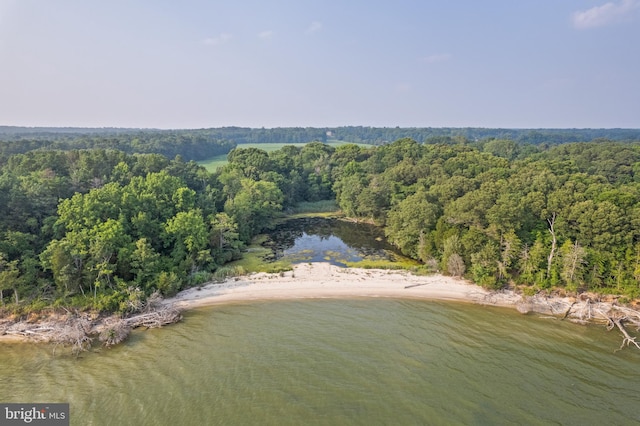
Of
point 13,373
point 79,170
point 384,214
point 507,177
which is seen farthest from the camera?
point 384,214

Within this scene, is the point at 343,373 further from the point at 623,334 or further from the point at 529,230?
the point at 529,230

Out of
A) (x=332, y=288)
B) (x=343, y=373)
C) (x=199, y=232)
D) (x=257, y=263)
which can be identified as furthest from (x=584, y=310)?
(x=199, y=232)

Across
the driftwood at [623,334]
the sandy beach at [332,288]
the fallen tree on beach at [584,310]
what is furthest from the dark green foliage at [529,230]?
the driftwood at [623,334]

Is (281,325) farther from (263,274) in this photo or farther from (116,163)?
(116,163)

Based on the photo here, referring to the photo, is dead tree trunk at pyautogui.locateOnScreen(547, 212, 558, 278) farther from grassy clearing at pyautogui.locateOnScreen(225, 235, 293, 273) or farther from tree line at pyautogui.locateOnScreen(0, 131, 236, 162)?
tree line at pyautogui.locateOnScreen(0, 131, 236, 162)

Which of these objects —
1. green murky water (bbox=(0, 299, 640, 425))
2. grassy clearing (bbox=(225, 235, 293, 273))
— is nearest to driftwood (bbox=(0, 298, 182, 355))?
green murky water (bbox=(0, 299, 640, 425))

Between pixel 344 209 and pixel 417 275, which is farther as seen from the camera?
pixel 344 209

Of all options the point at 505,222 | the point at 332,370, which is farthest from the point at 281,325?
the point at 505,222
